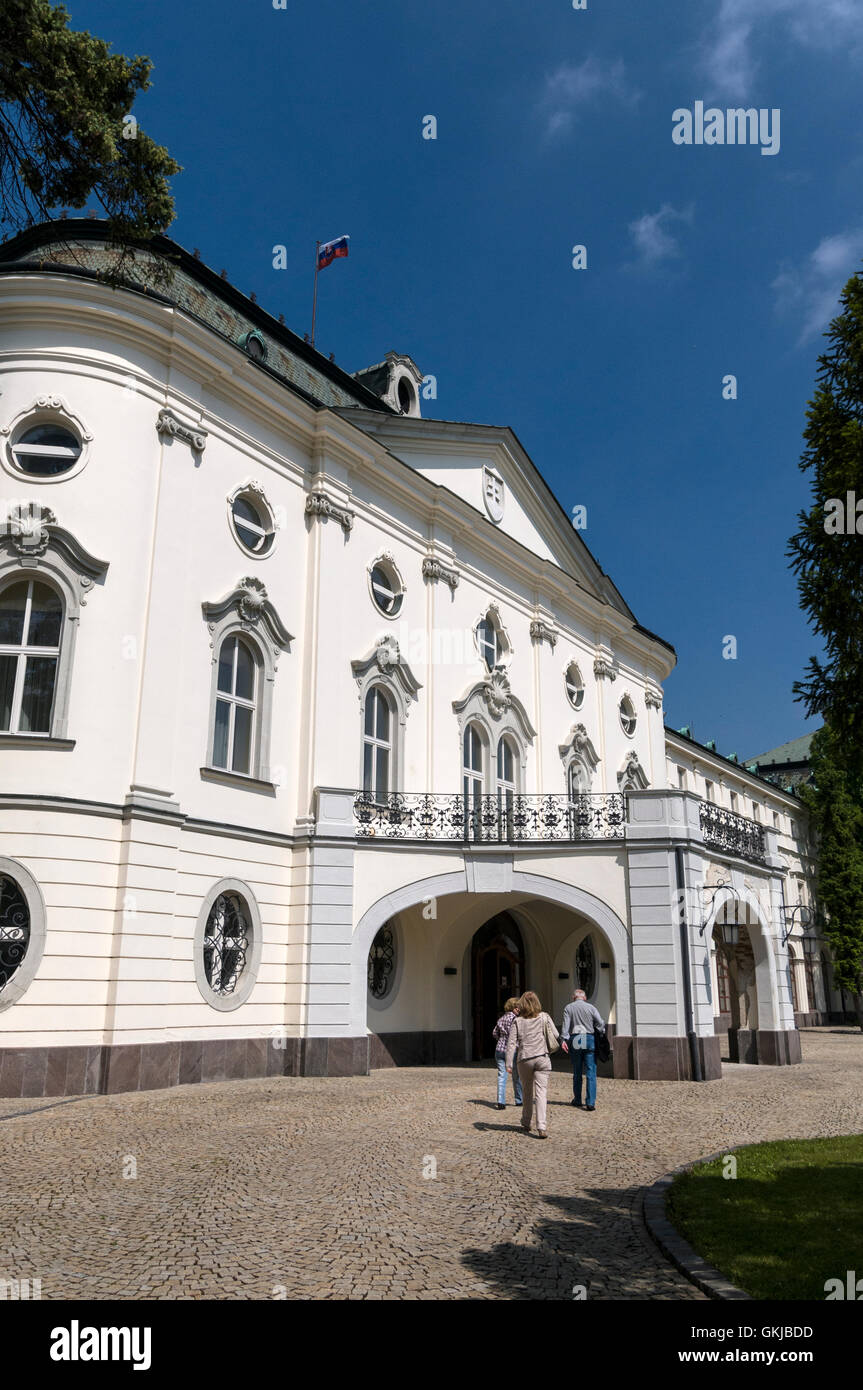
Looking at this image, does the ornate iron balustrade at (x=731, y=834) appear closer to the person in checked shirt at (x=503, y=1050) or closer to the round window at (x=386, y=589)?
the person in checked shirt at (x=503, y=1050)

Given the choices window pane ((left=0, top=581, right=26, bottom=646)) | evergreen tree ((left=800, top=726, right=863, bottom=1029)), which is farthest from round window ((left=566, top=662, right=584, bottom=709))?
evergreen tree ((left=800, top=726, right=863, bottom=1029))

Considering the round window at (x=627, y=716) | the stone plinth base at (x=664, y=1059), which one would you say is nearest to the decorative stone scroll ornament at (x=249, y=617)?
the stone plinth base at (x=664, y=1059)

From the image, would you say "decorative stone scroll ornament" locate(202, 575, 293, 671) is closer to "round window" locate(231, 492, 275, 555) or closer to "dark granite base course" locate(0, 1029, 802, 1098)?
"round window" locate(231, 492, 275, 555)

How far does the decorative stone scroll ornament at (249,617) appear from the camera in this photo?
1766 centimetres

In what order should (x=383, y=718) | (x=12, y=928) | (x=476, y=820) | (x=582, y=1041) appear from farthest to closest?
(x=383, y=718), (x=476, y=820), (x=12, y=928), (x=582, y=1041)

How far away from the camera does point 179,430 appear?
1734cm

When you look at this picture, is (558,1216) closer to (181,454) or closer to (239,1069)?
(239,1069)

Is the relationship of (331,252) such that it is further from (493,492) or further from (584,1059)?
(584,1059)

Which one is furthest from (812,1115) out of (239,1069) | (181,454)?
(181,454)

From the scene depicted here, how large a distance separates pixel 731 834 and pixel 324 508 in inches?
423

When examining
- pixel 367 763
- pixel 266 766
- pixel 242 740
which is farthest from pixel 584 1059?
pixel 367 763

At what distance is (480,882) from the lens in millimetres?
19500

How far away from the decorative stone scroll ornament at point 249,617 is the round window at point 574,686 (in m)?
11.9
